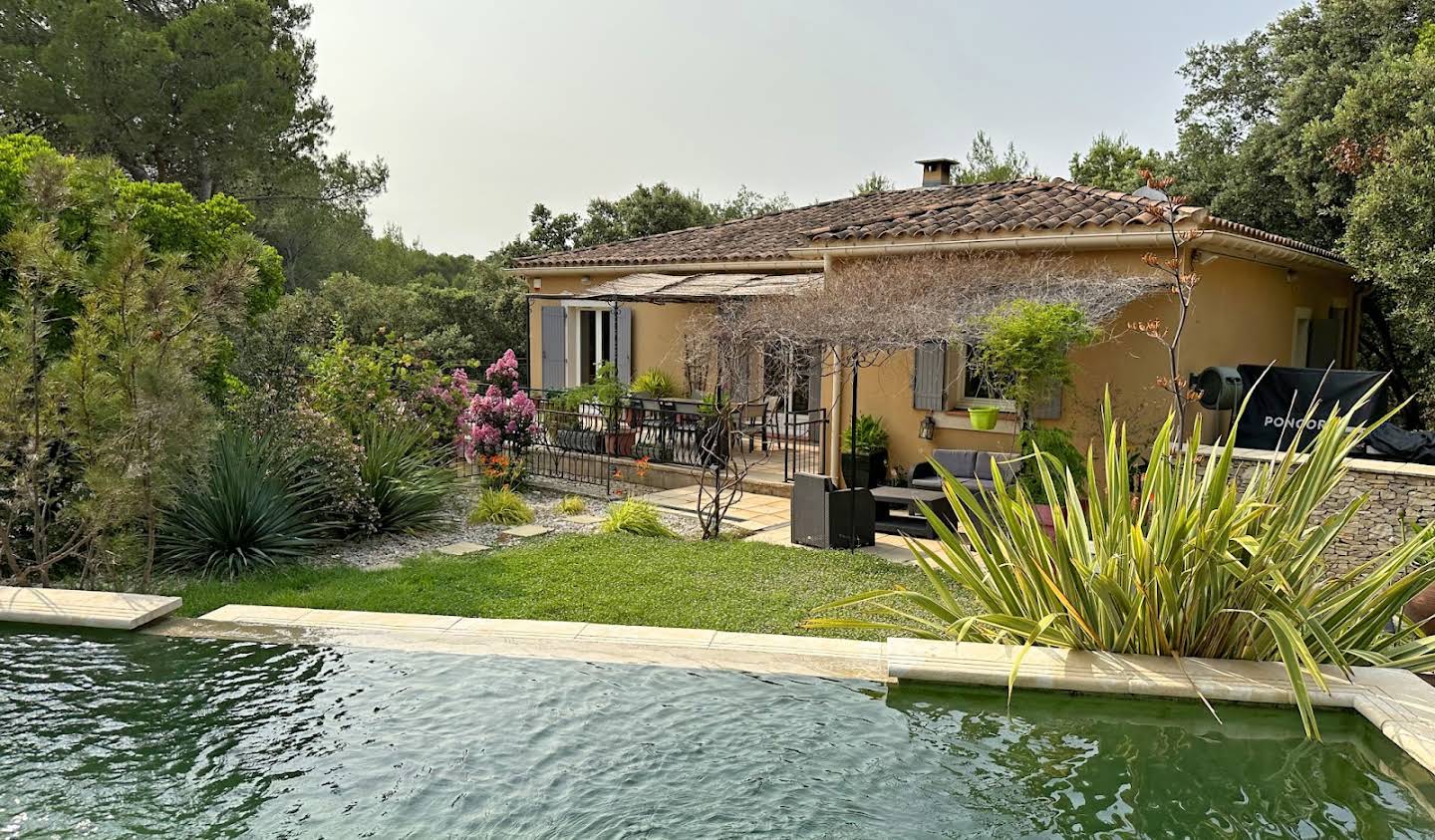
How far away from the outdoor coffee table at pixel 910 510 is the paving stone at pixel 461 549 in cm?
426

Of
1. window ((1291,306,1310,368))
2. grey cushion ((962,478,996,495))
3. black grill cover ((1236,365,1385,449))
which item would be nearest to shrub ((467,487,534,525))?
grey cushion ((962,478,996,495))

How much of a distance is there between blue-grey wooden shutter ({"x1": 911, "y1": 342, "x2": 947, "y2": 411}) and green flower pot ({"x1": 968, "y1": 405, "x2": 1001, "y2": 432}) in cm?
85

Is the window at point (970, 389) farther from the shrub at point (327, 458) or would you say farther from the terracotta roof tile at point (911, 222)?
the shrub at point (327, 458)

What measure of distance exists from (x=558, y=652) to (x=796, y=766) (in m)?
1.95

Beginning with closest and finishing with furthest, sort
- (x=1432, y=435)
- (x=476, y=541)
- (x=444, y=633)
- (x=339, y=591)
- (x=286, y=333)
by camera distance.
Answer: (x=444, y=633) → (x=339, y=591) → (x=476, y=541) → (x=1432, y=435) → (x=286, y=333)

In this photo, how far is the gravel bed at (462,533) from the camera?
9828 millimetres

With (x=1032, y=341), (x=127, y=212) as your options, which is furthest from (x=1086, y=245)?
(x=127, y=212)

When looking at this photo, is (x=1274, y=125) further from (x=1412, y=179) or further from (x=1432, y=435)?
(x=1432, y=435)

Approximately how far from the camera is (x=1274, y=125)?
770 inches

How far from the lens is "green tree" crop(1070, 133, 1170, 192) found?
2884 cm

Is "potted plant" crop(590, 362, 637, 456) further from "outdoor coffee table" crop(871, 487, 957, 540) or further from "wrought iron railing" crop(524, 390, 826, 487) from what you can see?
"outdoor coffee table" crop(871, 487, 957, 540)

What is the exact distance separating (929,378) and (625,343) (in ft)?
26.5

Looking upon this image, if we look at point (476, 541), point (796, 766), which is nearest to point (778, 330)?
point (476, 541)

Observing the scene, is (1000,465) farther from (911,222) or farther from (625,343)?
(625,343)
